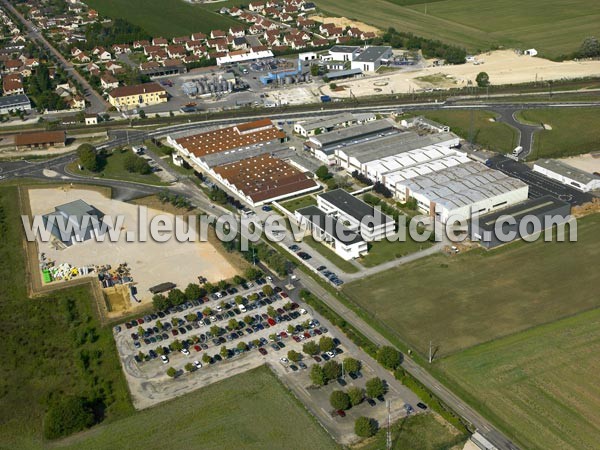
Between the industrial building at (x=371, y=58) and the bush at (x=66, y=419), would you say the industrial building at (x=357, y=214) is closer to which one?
the bush at (x=66, y=419)

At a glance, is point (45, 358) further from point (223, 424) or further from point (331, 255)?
point (331, 255)

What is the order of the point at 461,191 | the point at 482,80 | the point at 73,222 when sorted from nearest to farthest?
1. the point at 73,222
2. the point at 461,191
3. the point at 482,80

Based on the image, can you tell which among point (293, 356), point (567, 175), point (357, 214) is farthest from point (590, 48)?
point (293, 356)

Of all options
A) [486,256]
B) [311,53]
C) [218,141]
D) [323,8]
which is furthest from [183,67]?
[486,256]

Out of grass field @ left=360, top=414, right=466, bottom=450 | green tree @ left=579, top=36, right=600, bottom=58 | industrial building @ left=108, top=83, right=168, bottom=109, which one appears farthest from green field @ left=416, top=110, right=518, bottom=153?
grass field @ left=360, top=414, right=466, bottom=450

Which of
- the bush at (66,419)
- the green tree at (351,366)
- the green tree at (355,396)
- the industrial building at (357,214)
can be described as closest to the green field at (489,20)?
the industrial building at (357,214)

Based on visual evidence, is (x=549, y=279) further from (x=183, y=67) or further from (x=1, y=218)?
(x=183, y=67)
